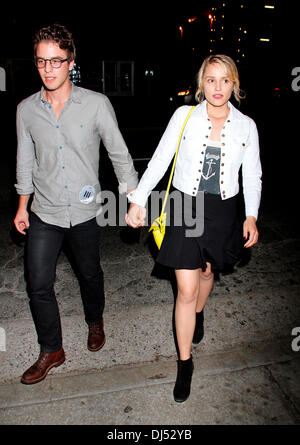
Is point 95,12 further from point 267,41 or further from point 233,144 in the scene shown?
point 233,144

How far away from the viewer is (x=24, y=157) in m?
2.54

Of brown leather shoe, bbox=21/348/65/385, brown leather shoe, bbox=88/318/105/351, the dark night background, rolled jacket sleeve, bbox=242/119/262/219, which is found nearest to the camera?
rolled jacket sleeve, bbox=242/119/262/219

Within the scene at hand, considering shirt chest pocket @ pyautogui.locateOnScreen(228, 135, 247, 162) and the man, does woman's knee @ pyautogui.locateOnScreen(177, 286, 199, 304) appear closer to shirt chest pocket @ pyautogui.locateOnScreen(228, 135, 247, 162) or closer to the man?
the man

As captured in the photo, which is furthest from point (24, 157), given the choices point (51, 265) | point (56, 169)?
point (51, 265)

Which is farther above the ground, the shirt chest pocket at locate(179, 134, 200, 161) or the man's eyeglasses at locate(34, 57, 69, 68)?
the man's eyeglasses at locate(34, 57, 69, 68)

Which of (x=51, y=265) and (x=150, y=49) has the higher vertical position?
(x=150, y=49)

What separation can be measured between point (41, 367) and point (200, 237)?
1509mm

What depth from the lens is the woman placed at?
2416mm

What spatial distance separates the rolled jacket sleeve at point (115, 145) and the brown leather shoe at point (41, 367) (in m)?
1.35

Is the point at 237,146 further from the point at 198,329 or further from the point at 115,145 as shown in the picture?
the point at 198,329

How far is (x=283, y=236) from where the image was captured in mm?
5203

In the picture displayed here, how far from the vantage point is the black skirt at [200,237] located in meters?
2.47

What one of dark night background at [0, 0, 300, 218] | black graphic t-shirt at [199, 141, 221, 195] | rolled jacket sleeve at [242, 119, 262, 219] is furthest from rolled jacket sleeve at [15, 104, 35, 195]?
dark night background at [0, 0, 300, 218]

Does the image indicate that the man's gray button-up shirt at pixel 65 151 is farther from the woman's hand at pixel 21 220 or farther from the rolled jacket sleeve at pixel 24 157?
the woman's hand at pixel 21 220
